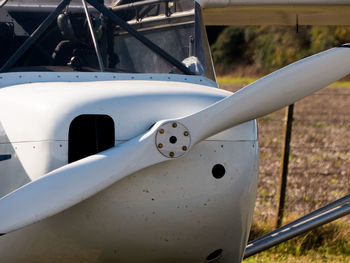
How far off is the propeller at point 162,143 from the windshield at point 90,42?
1316mm

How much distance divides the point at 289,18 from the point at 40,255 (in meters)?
4.95

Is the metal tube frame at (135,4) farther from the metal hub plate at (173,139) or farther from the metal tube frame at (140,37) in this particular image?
the metal hub plate at (173,139)

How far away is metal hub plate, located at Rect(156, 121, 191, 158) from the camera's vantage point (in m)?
4.04

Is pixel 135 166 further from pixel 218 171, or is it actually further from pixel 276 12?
pixel 276 12

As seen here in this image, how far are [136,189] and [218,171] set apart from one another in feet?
1.55

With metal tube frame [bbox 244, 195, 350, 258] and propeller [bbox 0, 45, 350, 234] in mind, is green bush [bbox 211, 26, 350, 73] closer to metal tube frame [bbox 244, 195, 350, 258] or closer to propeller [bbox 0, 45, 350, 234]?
metal tube frame [bbox 244, 195, 350, 258]

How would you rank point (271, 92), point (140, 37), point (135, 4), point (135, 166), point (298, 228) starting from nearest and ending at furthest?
point (135, 166) < point (271, 92) < point (140, 37) < point (135, 4) < point (298, 228)

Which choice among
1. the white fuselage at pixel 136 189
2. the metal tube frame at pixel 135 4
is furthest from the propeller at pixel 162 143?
the metal tube frame at pixel 135 4

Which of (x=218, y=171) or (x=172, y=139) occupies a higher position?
(x=172, y=139)

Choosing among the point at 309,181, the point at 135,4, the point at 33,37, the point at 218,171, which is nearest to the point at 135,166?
the point at 218,171

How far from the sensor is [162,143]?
4.04 metres

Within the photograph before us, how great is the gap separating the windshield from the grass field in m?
2.69

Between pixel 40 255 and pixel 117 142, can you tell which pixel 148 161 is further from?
pixel 40 255

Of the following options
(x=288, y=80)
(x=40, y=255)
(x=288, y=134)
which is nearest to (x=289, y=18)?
(x=288, y=134)
